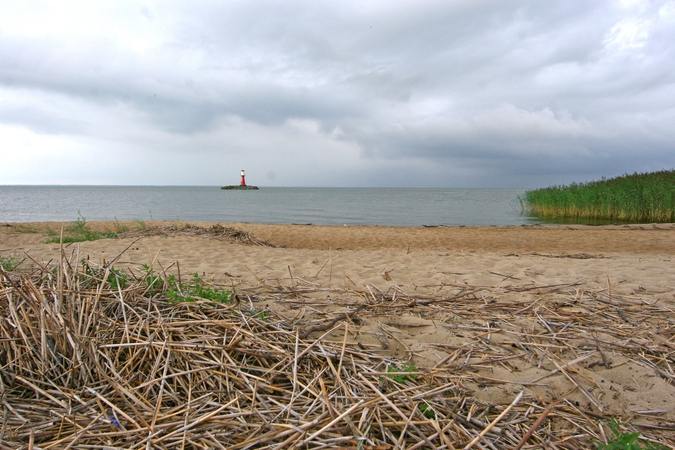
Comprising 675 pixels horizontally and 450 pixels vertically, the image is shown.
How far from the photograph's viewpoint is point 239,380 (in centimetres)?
195

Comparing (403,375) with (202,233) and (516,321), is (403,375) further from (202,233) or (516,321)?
(202,233)

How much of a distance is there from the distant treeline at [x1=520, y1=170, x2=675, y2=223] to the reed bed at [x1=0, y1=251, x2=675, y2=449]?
2074 cm

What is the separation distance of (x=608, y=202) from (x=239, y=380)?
23.3 meters

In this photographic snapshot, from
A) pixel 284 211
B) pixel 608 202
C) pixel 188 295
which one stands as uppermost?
pixel 608 202

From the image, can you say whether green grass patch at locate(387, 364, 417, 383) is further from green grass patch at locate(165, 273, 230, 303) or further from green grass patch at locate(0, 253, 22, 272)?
green grass patch at locate(0, 253, 22, 272)

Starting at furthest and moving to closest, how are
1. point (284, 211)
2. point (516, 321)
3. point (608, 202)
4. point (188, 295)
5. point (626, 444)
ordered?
1. point (284, 211)
2. point (608, 202)
3. point (516, 321)
4. point (188, 295)
5. point (626, 444)

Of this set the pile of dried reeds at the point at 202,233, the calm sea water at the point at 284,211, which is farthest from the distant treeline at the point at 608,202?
the pile of dried reeds at the point at 202,233

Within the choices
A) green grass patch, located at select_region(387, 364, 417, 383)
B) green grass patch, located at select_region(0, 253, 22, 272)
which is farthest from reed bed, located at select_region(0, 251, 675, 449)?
green grass patch, located at select_region(0, 253, 22, 272)

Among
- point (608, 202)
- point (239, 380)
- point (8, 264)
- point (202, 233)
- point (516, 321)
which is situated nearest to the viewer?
point (239, 380)

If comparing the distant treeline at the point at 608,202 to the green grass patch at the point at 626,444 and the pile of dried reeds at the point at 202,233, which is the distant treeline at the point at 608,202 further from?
the green grass patch at the point at 626,444

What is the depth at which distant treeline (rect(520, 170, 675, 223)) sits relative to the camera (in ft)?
61.9

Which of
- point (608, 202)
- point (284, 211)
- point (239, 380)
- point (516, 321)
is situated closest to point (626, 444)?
point (516, 321)

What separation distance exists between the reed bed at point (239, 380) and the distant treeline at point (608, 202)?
2074 centimetres

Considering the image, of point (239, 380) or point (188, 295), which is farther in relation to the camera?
point (188, 295)
